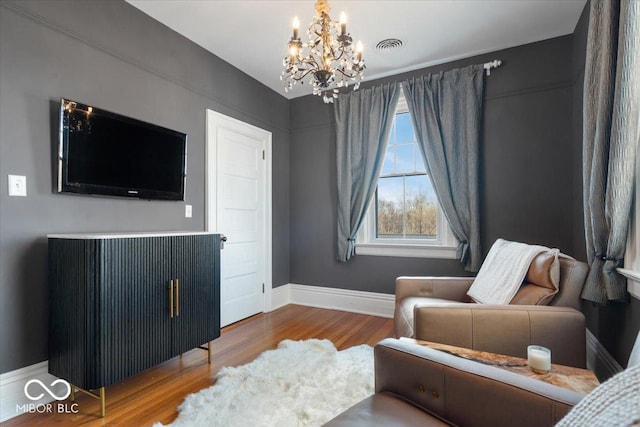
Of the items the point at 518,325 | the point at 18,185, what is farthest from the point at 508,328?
the point at 18,185

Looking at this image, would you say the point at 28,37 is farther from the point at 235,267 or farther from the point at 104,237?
the point at 235,267

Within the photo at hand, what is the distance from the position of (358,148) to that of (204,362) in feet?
8.55

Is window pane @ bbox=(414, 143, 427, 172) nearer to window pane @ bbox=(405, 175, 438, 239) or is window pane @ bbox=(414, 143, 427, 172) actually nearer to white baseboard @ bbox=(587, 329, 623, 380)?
window pane @ bbox=(405, 175, 438, 239)

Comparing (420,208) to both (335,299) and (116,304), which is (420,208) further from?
(116,304)

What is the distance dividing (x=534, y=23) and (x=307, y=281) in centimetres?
346

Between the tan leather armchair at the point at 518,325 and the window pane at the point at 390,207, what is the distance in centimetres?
188

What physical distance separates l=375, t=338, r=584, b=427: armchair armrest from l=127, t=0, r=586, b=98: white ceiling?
97.5 inches

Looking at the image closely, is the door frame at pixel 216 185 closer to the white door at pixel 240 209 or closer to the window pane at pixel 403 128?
the white door at pixel 240 209

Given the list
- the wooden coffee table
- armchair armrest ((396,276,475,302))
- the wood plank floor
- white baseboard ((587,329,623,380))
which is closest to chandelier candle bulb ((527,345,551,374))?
the wooden coffee table

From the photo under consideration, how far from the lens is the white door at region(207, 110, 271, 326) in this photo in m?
3.12

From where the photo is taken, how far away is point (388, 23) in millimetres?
2645

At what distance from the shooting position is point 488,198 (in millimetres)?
3074

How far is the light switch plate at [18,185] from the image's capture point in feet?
5.92

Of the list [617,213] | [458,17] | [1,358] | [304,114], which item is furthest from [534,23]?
[1,358]
